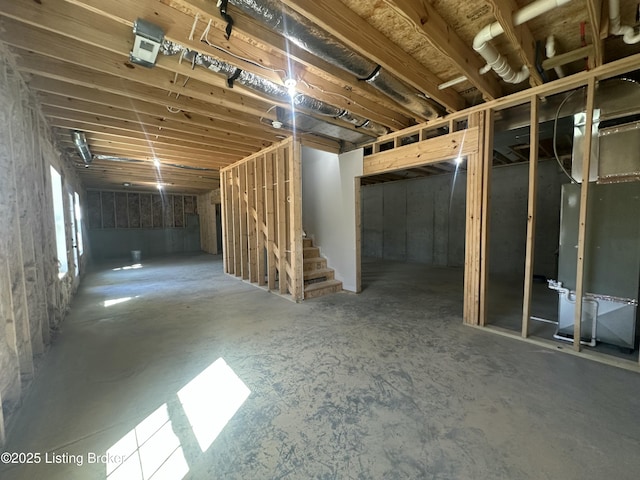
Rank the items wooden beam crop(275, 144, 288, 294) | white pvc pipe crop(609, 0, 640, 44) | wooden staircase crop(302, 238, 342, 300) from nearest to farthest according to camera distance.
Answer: white pvc pipe crop(609, 0, 640, 44) → wooden beam crop(275, 144, 288, 294) → wooden staircase crop(302, 238, 342, 300)

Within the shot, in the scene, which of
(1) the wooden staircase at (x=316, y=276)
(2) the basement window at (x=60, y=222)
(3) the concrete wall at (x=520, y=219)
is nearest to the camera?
(2) the basement window at (x=60, y=222)

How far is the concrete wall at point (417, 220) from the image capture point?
22.0 ft

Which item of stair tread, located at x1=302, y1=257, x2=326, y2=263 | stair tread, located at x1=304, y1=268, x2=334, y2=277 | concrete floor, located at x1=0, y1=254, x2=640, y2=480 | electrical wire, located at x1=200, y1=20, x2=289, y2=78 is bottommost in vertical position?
concrete floor, located at x1=0, y1=254, x2=640, y2=480

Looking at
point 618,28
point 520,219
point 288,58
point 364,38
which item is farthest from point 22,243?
point 520,219

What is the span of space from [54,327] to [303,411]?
3098 millimetres

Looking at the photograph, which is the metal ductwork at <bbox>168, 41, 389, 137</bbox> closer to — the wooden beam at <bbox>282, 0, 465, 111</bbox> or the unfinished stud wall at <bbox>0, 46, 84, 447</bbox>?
the wooden beam at <bbox>282, 0, 465, 111</bbox>

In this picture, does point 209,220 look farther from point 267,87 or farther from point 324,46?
point 324,46

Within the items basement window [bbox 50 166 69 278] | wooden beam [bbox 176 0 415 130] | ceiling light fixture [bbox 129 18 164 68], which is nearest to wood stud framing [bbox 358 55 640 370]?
wooden beam [bbox 176 0 415 130]

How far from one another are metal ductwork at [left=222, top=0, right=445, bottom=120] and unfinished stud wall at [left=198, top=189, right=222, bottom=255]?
8.38 metres

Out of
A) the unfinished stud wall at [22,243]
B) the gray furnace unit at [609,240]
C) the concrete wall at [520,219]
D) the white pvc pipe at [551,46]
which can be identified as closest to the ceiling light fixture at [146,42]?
the unfinished stud wall at [22,243]

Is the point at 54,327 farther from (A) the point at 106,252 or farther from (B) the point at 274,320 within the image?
(A) the point at 106,252

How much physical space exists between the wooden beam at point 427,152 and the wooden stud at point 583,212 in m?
0.87

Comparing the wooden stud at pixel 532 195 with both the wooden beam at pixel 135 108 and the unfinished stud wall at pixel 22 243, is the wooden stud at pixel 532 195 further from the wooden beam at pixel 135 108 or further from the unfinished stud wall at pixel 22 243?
the unfinished stud wall at pixel 22 243

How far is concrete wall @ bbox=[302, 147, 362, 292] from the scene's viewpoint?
4.39 meters
